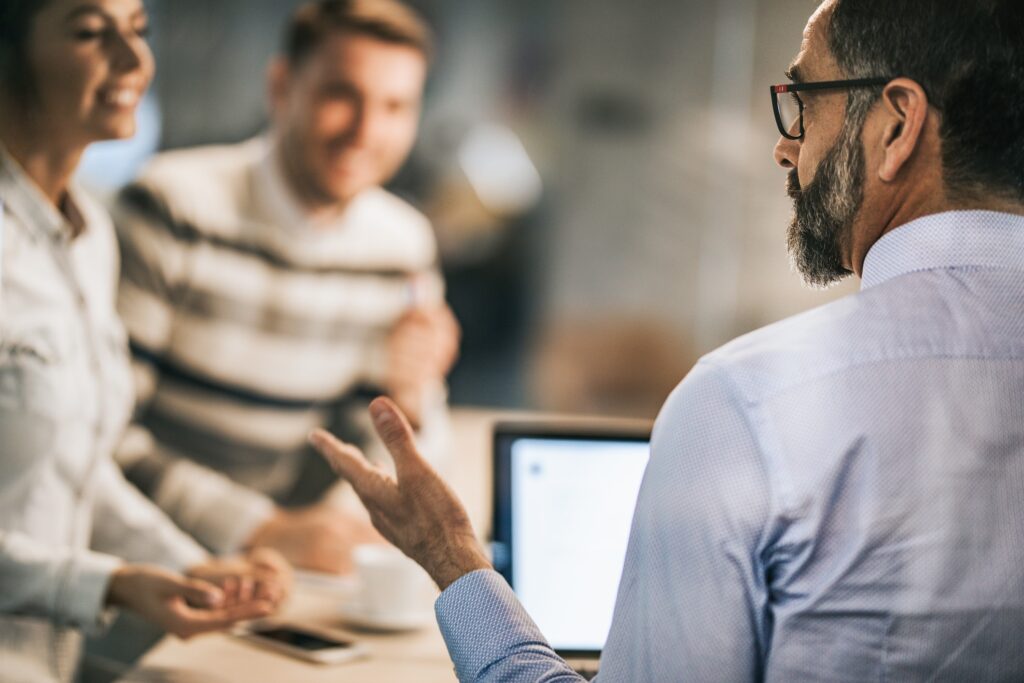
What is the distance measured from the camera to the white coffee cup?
55.6 inches

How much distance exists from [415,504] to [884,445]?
418 mm

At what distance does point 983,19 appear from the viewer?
31.4 inches

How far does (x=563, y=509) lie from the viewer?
132 centimetres

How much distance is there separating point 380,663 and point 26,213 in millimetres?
696

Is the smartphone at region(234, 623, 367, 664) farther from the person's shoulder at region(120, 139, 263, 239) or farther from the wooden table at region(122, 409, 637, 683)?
the person's shoulder at region(120, 139, 263, 239)

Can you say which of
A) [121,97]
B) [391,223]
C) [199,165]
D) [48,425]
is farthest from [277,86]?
[48,425]

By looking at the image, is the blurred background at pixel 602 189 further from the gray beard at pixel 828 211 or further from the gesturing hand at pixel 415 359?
the gray beard at pixel 828 211

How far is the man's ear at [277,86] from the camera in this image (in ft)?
7.06

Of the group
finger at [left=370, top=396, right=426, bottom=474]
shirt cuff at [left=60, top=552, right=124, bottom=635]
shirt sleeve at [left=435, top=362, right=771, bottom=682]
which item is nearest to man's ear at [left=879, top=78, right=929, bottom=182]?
shirt sleeve at [left=435, top=362, right=771, bottom=682]

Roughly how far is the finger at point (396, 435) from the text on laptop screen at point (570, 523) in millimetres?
396

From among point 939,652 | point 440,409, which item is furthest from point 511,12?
point 939,652

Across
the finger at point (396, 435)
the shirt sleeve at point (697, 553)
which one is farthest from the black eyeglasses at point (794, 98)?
the finger at point (396, 435)

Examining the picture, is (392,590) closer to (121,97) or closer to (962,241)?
(121,97)

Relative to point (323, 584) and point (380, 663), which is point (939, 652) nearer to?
point (380, 663)
